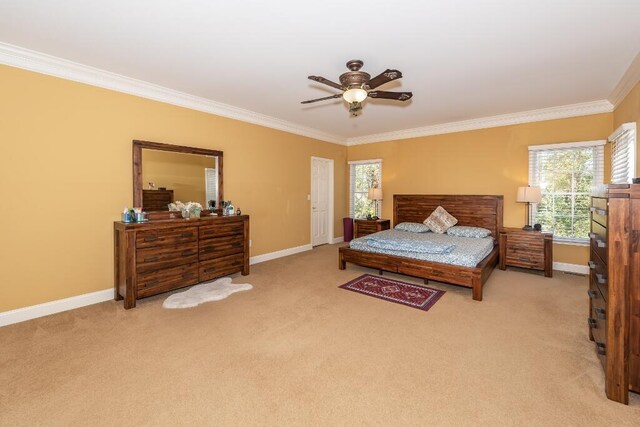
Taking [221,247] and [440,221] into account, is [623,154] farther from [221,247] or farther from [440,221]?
[221,247]

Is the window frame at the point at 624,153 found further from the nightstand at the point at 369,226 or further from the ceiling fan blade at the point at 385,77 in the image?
the nightstand at the point at 369,226

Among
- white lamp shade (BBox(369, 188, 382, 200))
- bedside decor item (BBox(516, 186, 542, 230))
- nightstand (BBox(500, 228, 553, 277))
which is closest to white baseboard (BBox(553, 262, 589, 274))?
nightstand (BBox(500, 228, 553, 277))

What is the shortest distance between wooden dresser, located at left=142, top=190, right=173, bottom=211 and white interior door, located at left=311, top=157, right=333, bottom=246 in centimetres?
343

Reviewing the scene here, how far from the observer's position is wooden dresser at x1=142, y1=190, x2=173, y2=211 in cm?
400

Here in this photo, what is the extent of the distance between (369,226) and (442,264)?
8.92 ft

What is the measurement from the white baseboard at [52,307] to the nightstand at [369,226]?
15.6 ft

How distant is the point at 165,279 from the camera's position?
3713mm

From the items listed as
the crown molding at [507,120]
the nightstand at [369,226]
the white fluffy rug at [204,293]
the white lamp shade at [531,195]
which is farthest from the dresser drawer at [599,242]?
the nightstand at [369,226]

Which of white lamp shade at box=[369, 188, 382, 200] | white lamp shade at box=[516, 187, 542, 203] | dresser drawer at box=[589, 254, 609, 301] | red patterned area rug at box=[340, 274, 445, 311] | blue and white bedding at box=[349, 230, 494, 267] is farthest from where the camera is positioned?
white lamp shade at box=[369, 188, 382, 200]

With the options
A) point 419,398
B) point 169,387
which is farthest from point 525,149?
point 169,387

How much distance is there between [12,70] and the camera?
9.91 feet

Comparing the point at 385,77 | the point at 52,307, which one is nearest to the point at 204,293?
the point at 52,307

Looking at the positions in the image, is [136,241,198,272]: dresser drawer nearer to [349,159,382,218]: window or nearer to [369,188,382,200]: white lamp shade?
[369,188,382,200]: white lamp shade

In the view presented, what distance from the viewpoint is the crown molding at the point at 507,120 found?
4.64m
